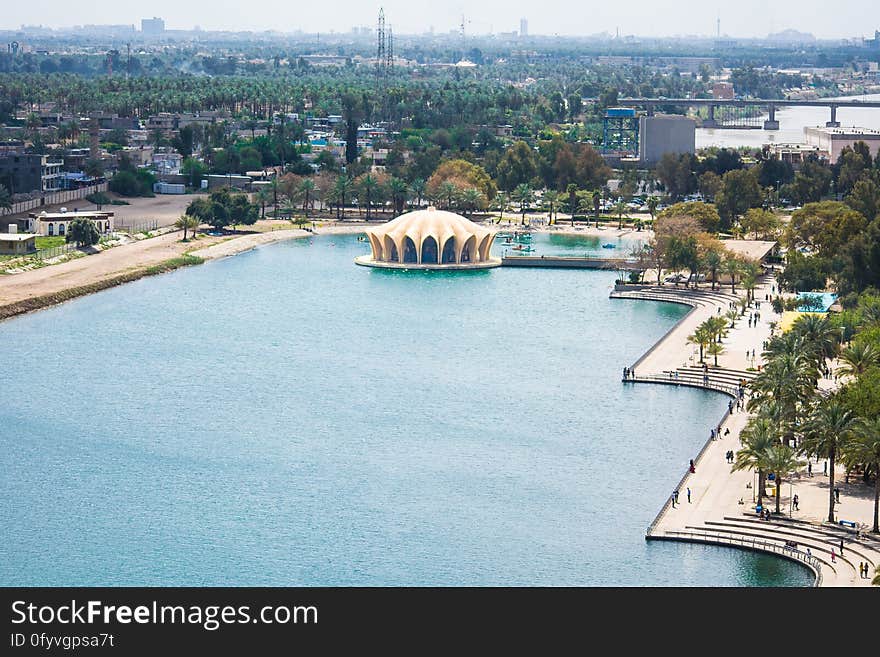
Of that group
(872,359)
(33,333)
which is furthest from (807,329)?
(33,333)

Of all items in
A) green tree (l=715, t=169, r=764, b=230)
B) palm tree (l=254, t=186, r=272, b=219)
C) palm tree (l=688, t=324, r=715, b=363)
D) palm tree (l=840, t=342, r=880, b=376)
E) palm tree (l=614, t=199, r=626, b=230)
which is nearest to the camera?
palm tree (l=840, t=342, r=880, b=376)

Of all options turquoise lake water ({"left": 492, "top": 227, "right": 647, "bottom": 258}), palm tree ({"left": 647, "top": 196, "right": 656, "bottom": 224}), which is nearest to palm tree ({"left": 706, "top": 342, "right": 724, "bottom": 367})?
turquoise lake water ({"left": 492, "top": 227, "right": 647, "bottom": 258})

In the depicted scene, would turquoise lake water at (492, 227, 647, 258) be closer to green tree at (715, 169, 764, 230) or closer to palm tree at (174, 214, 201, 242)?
green tree at (715, 169, 764, 230)

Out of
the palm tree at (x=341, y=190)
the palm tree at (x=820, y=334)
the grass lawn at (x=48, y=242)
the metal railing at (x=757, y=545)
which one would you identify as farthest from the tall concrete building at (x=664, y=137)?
the metal railing at (x=757, y=545)

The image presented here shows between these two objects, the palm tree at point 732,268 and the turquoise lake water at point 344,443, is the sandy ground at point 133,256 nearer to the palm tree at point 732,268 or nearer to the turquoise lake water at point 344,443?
the turquoise lake water at point 344,443

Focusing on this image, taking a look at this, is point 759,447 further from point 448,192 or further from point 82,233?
point 448,192

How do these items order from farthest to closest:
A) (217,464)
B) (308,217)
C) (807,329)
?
(308,217) → (807,329) → (217,464)
